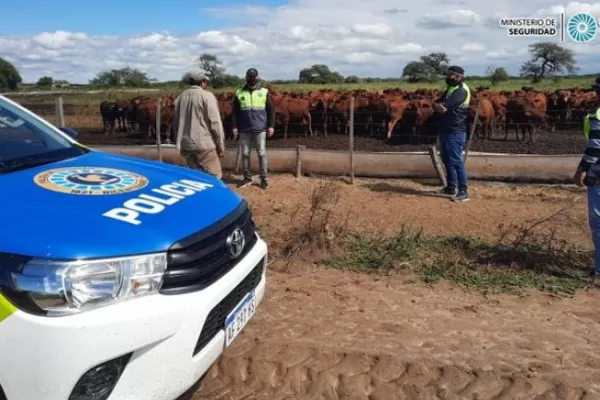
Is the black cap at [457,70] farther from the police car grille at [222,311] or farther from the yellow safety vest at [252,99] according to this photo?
the police car grille at [222,311]

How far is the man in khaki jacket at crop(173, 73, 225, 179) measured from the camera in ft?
22.8

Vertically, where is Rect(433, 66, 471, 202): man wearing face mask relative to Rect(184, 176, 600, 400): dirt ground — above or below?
above

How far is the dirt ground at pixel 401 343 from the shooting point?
10.6 feet

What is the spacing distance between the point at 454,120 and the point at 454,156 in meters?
0.52

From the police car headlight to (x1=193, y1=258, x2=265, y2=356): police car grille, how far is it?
1.17 feet

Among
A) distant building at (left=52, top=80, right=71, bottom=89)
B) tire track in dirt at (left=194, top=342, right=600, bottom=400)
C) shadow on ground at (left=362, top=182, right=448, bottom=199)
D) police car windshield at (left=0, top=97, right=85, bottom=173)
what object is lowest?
tire track in dirt at (left=194, top=342, right=600, bottom=400)

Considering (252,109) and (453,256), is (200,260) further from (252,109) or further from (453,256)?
(252,109)

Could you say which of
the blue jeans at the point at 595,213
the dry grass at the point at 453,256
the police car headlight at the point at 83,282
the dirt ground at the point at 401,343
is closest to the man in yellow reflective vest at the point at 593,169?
the blue jeans at the point at 595,213

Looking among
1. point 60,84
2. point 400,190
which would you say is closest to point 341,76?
point 60,84

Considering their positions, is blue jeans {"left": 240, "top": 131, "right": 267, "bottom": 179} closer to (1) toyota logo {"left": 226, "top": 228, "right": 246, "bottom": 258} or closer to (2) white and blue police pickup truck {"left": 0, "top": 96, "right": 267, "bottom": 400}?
(2) white and blue police pickup truck {"left": 0, "top": 96, "right": 267, "bottom": 400}

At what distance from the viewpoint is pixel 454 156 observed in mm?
8031

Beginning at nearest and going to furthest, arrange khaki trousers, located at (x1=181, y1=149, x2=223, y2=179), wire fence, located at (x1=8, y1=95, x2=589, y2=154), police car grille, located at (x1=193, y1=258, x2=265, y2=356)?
police car grille, located at (x1=193, y1=258, x2=265, y2=356) < khaki trousers, located at (x1=181, y1=149, x2=223, y2=179) < wire fence, located at (x1=8, y1=95, x2=589, y2=154)

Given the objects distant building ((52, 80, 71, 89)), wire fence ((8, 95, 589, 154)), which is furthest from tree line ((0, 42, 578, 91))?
wire fence ((8, 95, 589, 154))

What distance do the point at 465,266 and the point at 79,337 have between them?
13.0ft
